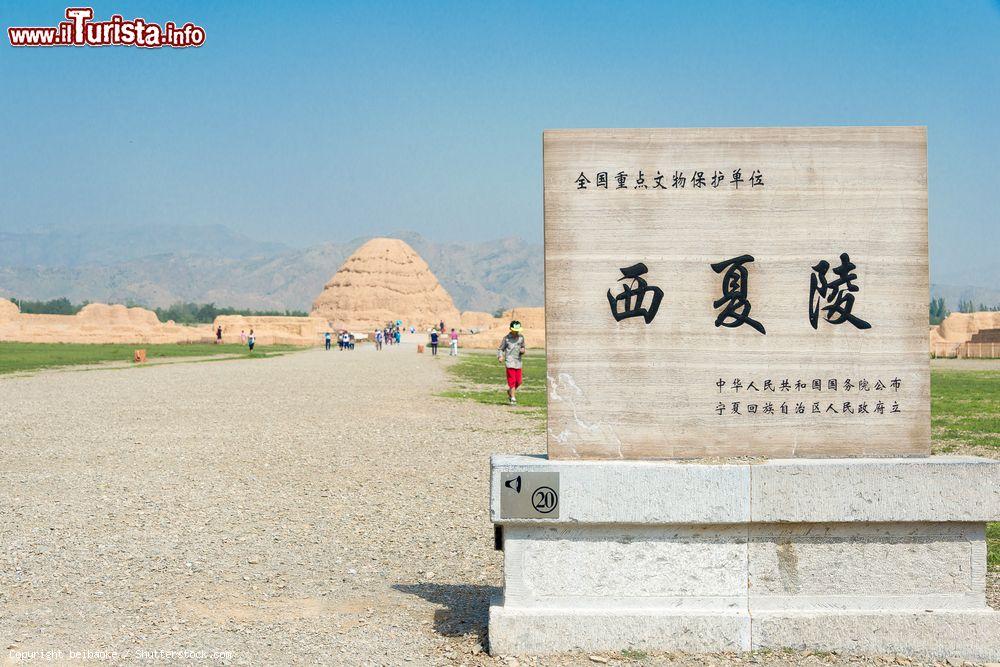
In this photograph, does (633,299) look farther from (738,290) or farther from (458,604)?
(458,604)

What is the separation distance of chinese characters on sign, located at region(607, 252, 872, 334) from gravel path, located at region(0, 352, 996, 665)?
160 cm

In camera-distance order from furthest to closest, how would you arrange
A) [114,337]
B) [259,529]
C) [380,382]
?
[114,337] < [380,382] < [259,529]

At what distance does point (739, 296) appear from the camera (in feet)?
14.5

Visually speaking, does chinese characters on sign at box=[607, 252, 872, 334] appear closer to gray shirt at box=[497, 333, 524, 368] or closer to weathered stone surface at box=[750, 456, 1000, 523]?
weathered stone surface at box=[750, 456, 1000, 523]

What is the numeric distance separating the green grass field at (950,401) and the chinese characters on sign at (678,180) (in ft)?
9.92

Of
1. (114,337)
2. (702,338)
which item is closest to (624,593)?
(702,338)

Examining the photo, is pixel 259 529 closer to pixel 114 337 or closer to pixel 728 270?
pixel 728 270

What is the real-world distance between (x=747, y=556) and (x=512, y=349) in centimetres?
1159

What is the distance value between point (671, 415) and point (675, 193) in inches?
43.2

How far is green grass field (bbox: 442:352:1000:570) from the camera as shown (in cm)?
1093

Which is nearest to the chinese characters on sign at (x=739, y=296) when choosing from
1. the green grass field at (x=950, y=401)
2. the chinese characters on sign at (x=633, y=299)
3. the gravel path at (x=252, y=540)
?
the chinese characters on sign at (x=633, y=299)

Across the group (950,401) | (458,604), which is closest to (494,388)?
(950,401)

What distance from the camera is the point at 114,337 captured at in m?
57.1

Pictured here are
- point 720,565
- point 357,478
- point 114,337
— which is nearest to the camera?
point 720,565
